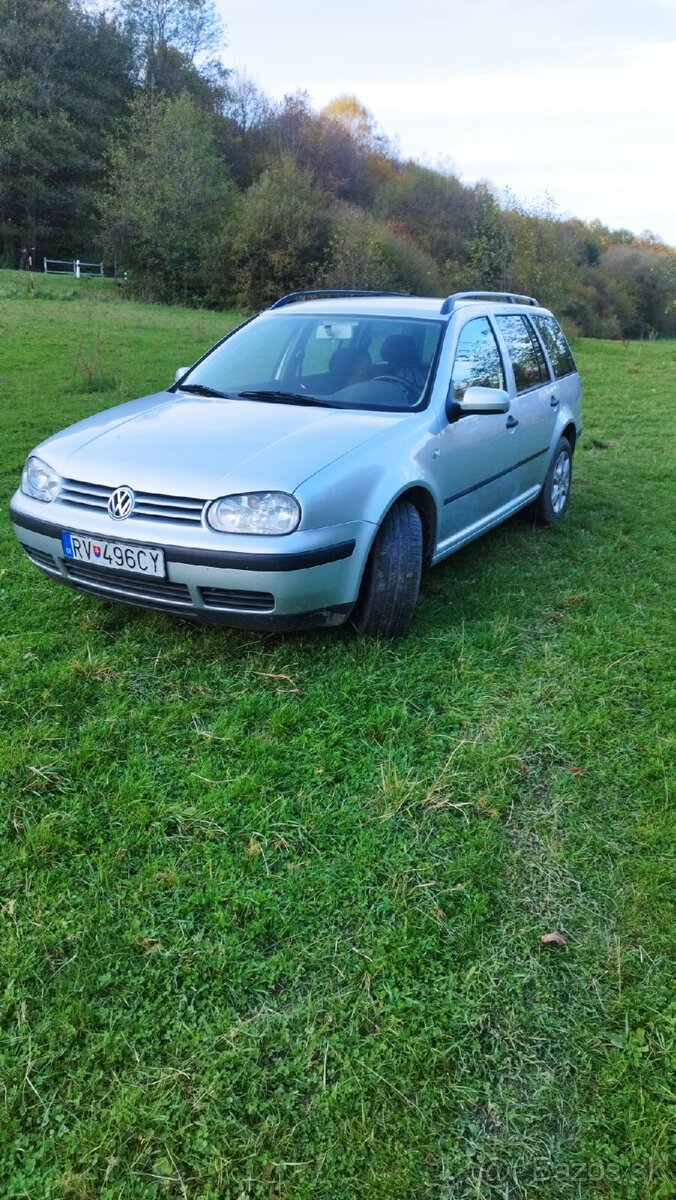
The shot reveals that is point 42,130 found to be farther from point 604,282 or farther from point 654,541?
point 654,541

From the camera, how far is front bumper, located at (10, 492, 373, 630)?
303cm

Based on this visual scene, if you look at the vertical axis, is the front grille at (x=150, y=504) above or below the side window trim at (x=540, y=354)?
below

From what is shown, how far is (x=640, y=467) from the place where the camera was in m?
8.02

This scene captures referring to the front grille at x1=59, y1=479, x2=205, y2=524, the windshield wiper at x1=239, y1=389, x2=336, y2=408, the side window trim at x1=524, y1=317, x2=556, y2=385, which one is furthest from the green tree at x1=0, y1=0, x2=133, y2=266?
the front grille at x1=59, y1=479, x2=205, y2=524

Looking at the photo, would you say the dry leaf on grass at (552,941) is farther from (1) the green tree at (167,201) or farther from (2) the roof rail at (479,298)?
(1) the green tree at (167,201)

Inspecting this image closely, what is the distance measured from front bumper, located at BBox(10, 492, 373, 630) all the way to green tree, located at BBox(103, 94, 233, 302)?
26.2m

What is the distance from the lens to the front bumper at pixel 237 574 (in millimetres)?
3027

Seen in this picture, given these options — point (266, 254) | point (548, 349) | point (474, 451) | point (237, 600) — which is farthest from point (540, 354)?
point (266, 254)

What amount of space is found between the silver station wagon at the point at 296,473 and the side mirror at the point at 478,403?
0.04 ft

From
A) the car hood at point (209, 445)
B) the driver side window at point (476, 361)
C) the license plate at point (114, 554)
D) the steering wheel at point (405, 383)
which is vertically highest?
the driver side window at point (476, 361)

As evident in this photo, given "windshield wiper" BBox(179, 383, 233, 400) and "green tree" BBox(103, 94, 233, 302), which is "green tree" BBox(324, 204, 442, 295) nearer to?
"green tree" BBox(103, 94, 233, 302)

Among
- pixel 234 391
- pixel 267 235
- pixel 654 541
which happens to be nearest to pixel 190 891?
pixel 234 391

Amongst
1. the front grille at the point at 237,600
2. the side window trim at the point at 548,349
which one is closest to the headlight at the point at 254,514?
the front grille at the point at 237,600

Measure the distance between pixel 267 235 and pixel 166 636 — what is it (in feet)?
87.4
